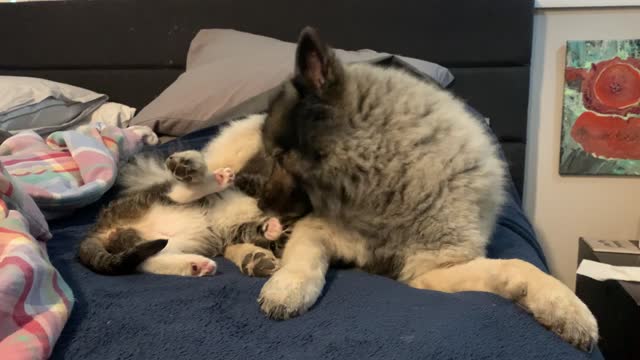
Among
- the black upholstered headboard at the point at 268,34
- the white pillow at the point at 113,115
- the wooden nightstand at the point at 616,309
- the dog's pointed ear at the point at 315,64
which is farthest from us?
the black upholstered headboard at the point at 268,34

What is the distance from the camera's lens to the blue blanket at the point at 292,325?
0.86 metres

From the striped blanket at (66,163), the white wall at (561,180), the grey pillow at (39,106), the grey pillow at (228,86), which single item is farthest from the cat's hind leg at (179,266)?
the white wall at (561,180)

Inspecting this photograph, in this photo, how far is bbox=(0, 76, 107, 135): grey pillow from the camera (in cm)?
236

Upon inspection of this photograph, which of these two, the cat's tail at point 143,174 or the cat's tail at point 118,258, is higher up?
the cat's tail at point 143,174

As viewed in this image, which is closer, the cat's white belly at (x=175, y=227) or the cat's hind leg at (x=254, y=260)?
the cat's hind leg at (x=254, y=260)

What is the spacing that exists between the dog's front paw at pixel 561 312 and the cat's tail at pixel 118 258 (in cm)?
83

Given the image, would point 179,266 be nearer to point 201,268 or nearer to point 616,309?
point 201,268

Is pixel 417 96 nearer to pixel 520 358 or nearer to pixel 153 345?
pixel 520 358

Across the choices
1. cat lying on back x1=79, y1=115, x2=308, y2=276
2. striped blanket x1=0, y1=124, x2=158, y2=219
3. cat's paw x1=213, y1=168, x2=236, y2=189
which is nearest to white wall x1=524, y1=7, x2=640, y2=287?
cat lying on back x1=79, y1=115, x2=308, y2=276

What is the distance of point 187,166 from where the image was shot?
139 centimetres

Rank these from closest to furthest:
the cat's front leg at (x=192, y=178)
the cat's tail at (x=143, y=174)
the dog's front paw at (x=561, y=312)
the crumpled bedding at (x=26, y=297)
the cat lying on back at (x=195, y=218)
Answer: the crumpled bedding at (x=26, y=297)
the dog's front paw at (x=561, y=312)
the cat lying on back at (x=195, y=218)
the cat's front leg at (x=192, y=178)
the cat's tail at (x=143, y=174)

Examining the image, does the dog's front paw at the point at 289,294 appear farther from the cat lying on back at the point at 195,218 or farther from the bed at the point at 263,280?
the cat lying on back at the point at 195,218

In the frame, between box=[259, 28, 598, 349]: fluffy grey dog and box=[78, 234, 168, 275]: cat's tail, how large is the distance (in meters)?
0.32

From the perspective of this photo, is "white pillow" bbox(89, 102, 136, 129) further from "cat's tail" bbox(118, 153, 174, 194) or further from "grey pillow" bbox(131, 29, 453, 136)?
"cat's tail" bbox(118, 153, 174, 194)
